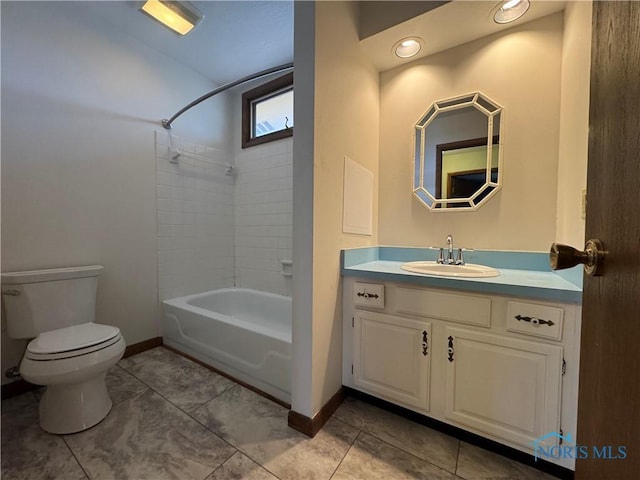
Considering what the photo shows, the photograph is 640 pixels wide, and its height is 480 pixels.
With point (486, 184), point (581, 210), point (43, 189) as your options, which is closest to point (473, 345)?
point (581, 210)

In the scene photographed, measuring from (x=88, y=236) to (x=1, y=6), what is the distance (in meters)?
1.39

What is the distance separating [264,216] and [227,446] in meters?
1.88

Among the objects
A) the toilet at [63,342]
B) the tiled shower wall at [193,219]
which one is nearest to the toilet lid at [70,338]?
the toilet at [63,342]

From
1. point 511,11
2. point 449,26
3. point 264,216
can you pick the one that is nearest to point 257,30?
point 449,26

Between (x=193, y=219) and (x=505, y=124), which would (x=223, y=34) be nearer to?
(x=193, y=219)

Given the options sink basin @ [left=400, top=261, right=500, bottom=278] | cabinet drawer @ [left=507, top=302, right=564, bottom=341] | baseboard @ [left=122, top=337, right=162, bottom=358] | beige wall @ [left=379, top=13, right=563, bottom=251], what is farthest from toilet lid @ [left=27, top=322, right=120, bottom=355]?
cabinet drawer @ [left=507, top=302, right=564, bottom=341]

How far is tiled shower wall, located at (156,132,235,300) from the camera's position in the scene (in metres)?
2.33

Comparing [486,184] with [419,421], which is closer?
[419,421]

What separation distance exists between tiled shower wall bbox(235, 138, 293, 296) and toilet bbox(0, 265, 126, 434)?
50.7 inches

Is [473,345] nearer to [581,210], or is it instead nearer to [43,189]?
[581,210]

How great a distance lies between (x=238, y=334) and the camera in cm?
175

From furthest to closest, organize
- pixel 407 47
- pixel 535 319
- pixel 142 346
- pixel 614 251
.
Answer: pixel 142 346, pixel 407 47, pixel 535 319, pixel 614 251

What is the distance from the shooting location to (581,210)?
112 centimetres

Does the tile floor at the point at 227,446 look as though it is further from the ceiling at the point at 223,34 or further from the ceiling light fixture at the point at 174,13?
the ceiling at the point at 223,34
